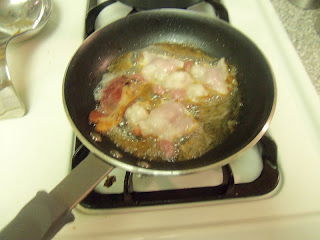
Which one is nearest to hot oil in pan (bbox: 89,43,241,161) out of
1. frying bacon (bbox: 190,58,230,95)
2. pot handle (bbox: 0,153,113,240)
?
frying bacon (bbox: 190,58,230,95)

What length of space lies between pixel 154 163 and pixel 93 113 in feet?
0.47

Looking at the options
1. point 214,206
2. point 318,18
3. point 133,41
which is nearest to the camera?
point 214,206

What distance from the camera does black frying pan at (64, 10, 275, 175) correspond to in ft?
1.56

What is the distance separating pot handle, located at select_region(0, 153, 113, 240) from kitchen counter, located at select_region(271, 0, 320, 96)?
47 centimetres

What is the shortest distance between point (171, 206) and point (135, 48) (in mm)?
333

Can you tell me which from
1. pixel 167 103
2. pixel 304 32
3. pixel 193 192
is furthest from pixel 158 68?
pixel 304 32

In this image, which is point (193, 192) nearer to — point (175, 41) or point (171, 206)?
point (171, 206)

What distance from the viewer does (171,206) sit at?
484 millimetres

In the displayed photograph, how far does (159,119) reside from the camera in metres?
0.54

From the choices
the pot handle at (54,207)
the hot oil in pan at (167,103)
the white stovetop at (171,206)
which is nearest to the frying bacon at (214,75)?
the hot oil in pan at (167,103)

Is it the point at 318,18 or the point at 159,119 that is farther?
the point at 318,18

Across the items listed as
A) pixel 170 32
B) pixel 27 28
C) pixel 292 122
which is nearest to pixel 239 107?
pixel 292 122

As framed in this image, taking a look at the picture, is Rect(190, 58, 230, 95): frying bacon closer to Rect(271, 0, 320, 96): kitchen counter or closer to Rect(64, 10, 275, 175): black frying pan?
Rect(64, 10, 275, 175): black frying pan

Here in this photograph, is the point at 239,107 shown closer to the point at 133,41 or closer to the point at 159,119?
the point at 159,119
